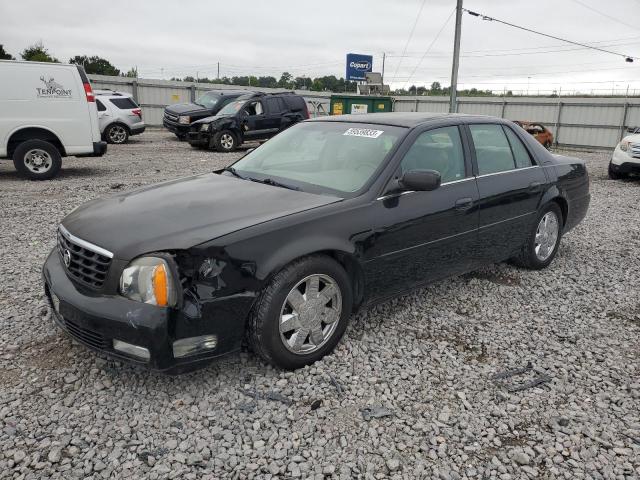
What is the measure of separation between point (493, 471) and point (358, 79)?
33610 mm

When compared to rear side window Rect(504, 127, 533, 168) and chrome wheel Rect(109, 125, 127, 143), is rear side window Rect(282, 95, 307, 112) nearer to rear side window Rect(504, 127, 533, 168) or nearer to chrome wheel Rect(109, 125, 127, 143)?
chrome wheel Rect(109, 125, 127, 143)

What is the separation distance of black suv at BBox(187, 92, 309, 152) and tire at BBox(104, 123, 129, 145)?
7.85 feet

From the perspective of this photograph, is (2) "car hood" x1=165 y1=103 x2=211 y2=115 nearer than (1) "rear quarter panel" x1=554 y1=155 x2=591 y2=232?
No

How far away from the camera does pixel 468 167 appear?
14.2ft

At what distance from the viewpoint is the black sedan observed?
2805 mm

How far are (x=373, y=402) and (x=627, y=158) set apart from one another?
11.9 metres

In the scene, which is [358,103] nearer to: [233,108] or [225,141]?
[233,108]

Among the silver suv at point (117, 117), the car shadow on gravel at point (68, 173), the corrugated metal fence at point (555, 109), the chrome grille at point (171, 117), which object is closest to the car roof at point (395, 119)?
the car shadow on gravel at point (68, 173)

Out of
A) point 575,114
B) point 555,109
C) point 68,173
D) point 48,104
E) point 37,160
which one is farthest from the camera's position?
point 555,109

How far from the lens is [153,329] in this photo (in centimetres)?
271

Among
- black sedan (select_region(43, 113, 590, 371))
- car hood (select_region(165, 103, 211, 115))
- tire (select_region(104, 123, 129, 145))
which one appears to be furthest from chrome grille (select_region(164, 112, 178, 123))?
black sedan (select_region(43, 113, 590, 371))

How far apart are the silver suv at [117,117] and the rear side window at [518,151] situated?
47.2 ft

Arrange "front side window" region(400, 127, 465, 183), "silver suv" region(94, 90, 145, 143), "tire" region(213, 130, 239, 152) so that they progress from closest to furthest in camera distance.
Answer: "front side window" region(400, 127, 465, 183) < "tire" region(213, 130, 239, 152) < "silver suv" region(94, 90, 145, 143)

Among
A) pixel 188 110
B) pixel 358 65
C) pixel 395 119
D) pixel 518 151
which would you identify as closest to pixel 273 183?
pixel 395 119
